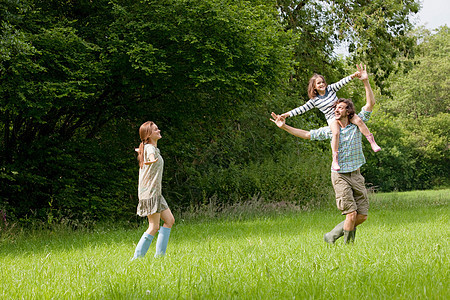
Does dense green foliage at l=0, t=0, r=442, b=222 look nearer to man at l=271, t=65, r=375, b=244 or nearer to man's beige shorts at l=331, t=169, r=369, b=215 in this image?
man at l=271, t=65, r=375, b=244

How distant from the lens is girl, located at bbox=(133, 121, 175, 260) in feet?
19.7

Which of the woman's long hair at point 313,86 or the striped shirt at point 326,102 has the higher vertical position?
the woman's long hair at point 313,86

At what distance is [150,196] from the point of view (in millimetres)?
6016

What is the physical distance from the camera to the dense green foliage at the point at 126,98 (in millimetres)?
11781

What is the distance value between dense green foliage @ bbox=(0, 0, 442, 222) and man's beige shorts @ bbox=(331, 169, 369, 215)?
23.5 ft

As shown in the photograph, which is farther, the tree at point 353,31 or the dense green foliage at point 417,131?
the dense green foliage at point 417,131

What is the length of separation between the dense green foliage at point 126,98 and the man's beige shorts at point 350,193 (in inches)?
282

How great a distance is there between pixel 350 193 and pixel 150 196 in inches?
102

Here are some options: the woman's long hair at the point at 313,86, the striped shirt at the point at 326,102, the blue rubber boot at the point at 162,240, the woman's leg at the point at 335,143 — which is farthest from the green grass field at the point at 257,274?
the woman's long hair at the point at 313,86

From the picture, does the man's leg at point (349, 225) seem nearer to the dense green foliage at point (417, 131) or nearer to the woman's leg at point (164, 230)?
the woman's leg at point (164, 230)

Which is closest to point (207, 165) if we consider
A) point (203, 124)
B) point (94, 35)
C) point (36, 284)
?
point (203, 124)

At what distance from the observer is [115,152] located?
1516 cm

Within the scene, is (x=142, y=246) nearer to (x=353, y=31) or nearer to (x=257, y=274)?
(x=257, y=274)

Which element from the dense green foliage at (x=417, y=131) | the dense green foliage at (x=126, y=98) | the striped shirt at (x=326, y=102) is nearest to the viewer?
the striped shirt at (x=326, y=102)
